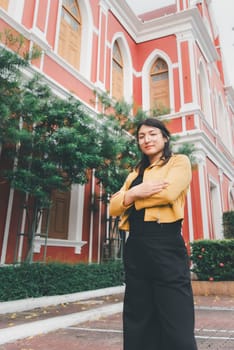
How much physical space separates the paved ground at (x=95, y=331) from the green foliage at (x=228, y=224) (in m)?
7.48

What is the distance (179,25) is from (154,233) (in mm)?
13688

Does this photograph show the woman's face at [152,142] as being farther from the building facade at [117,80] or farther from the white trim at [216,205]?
the white trim at [216,205]

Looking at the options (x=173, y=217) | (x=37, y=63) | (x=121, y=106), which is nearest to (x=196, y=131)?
(x=121, y=106)

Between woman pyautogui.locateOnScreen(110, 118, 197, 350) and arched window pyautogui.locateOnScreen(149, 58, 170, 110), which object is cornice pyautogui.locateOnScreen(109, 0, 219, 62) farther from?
woman pyautogui.locateOnScreen(110, 118, 197, 350)

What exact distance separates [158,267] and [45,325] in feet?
8.80

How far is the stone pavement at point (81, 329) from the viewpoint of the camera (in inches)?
114

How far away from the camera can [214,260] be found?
24.0ft

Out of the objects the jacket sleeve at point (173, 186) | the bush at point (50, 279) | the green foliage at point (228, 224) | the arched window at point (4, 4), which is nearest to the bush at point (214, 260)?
the bush at point (50, 279)

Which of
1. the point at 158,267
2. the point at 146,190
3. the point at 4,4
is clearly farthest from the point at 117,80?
the point at 158,267

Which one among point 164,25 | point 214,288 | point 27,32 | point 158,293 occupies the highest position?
point 164,25

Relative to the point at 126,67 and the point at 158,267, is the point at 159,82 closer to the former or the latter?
the point at 126,67

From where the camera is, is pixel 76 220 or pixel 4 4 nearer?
pixel 4 4

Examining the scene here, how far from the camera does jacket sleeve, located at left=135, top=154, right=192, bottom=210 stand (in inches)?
58.6

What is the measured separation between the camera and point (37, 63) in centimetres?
716
